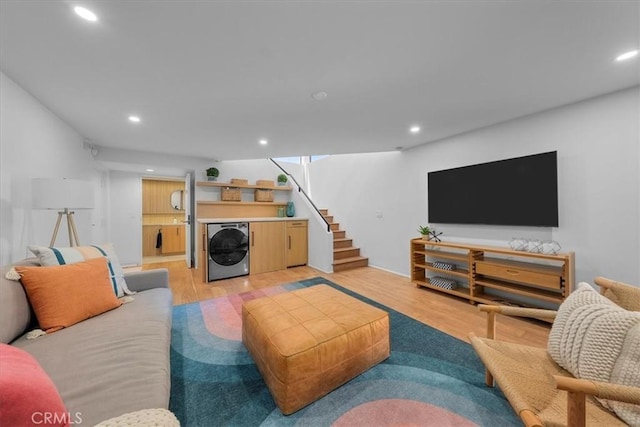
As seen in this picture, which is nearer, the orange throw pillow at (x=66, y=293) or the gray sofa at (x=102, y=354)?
the gray sofa at (x=102, y=354)

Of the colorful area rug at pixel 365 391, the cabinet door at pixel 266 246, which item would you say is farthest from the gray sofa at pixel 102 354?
the cabinet door at pixel 266 246

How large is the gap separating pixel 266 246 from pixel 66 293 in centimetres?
302

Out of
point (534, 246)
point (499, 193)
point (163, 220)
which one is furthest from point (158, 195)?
point (534, 246)

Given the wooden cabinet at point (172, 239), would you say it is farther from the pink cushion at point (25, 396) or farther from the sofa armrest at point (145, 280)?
the pink cushion at point (25, 396)

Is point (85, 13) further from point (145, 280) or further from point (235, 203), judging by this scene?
point (235, 203)

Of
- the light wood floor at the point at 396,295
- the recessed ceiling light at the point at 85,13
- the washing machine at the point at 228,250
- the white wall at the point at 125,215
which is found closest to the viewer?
the recessed ceiling light at the point at 85,13

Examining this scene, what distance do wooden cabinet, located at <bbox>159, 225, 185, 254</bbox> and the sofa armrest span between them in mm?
4627

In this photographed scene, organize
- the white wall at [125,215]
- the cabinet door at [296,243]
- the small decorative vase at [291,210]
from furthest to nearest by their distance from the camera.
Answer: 1. the small decorative vase at [291,210]
2. the white wall at [125,215]
3. the cabinet door at [296,243]

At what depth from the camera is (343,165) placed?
17.3 feet

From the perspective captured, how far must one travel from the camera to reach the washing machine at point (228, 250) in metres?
3.86

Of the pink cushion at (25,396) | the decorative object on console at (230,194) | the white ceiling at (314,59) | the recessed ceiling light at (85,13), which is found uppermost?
the white ceiling at (314,59)

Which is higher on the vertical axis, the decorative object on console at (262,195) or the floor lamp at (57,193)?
the decorative object on console at (262,195)

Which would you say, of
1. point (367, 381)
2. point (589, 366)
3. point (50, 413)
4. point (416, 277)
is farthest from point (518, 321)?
point (50, 413)

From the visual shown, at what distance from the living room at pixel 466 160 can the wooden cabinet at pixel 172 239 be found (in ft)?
5.83
